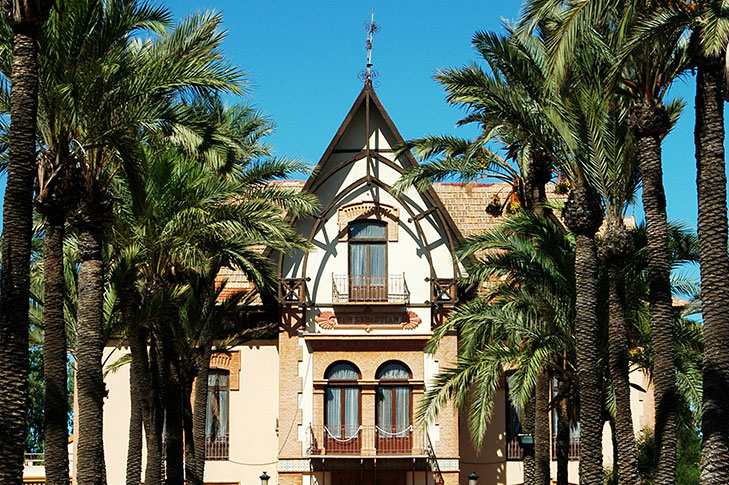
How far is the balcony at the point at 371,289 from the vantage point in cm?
3150

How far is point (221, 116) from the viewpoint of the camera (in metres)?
29.0

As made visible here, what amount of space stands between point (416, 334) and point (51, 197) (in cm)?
1640

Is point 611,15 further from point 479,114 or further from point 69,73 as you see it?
point 69,73

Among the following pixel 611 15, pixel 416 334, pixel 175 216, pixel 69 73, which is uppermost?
pixel 611 15

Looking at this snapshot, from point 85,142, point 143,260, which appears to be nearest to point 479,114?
A: point 143,260

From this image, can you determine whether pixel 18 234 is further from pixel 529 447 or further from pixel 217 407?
pixel 217 407

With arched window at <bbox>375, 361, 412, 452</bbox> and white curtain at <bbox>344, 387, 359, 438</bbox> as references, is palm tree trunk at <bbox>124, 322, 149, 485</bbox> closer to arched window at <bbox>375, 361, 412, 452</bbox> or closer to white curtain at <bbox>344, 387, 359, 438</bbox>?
white curtain at <bbox>344, 387, 359, 438</bbox>

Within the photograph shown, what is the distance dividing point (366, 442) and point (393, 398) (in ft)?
5.10

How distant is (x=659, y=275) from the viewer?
18.4 meters

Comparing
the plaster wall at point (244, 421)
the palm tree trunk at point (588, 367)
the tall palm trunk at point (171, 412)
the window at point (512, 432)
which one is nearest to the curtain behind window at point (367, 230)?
the plaster wall at point (244, 421)

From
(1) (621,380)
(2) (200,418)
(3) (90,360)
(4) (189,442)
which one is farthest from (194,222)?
(1) (621,380)

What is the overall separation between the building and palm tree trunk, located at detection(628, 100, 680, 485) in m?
12.4

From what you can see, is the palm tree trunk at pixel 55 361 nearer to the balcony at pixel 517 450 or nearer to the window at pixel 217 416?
the window at pixel 217 416

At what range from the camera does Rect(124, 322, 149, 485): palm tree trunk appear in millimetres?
22422
